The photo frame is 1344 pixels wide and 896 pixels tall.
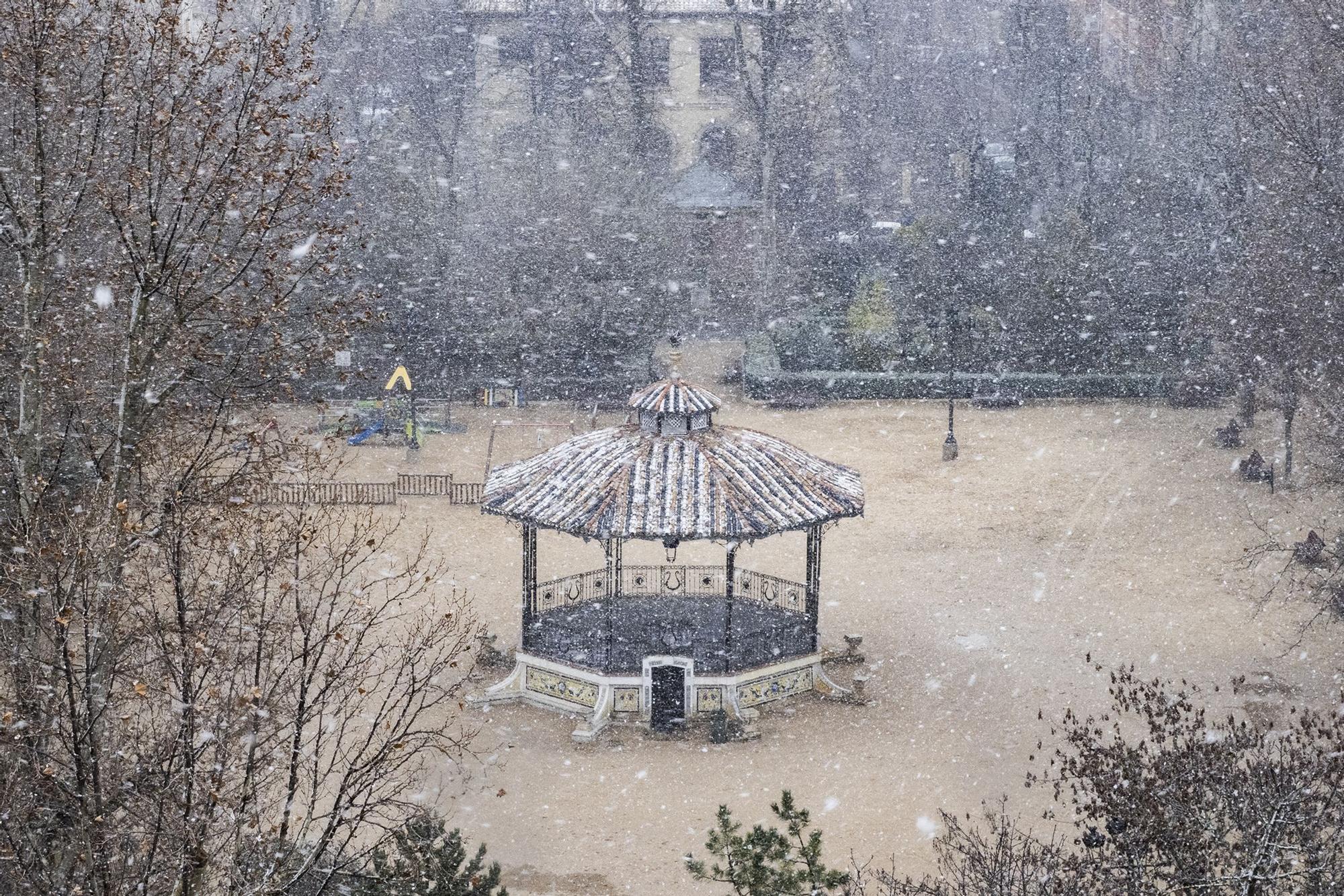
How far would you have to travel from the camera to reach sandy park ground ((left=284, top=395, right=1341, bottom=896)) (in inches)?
720

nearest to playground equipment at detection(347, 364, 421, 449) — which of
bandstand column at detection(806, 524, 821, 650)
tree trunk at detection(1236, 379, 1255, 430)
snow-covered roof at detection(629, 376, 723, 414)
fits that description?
snow-covered roof at detection(629, 376, 723, 414)

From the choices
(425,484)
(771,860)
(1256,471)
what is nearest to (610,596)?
(771,860)

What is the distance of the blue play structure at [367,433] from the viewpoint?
34688mm

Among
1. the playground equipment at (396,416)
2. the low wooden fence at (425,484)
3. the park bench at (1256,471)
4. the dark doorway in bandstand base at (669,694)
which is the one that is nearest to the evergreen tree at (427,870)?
the dark doorway in bandstand base at (669,694)

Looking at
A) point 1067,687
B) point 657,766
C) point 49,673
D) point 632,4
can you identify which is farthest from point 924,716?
point 632,4

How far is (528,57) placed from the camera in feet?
177

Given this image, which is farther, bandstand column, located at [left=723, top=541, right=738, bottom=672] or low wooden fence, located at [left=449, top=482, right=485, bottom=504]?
low wooden fence, located at [left=449, top=482, right=485, bottom=504]

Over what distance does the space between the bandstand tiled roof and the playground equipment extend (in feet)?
37.1

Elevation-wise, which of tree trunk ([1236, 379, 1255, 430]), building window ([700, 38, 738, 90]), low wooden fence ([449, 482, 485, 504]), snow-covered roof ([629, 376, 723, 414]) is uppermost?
building window ([700, 38, 738, 90])

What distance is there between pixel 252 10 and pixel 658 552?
32909 mm

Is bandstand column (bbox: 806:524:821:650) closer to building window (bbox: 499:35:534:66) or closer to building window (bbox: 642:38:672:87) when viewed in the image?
building window (bbox: 642:38:672:87)

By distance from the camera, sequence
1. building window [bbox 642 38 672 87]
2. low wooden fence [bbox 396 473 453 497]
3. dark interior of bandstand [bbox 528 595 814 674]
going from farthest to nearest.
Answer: building window [bbox 642 38 672 87]
low wooden fence [bbox 396 473 453 497]
dark interior of bandstand [bbox 528 595 814 674]

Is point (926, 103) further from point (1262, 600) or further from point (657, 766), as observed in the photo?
point (657, 766)

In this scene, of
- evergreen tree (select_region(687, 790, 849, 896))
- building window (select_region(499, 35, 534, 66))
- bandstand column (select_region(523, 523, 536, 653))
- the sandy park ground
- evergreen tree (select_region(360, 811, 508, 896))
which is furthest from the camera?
building window (select_region(499, 35, 534, 66))
